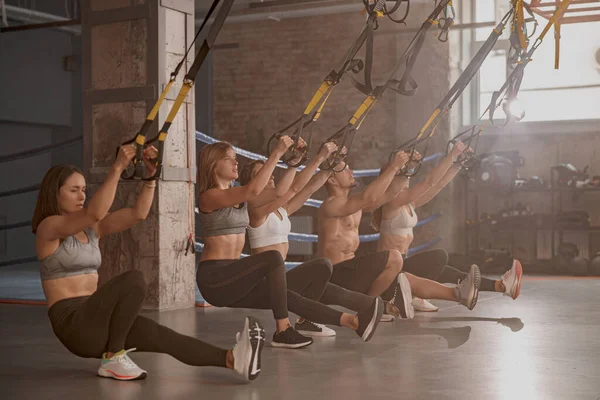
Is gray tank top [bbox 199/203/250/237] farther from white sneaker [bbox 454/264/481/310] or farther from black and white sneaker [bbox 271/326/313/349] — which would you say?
white sneaker [bbox 454/264/481/310]

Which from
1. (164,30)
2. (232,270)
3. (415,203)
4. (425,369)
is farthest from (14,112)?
(425,369)

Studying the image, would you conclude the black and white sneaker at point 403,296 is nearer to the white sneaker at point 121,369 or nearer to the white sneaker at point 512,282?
the white sneaker at point 512,282

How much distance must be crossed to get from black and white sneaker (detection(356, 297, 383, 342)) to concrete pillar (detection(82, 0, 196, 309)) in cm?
216

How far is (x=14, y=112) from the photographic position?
1205cm

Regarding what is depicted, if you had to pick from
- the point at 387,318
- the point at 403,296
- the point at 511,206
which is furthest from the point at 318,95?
the point at 511,206

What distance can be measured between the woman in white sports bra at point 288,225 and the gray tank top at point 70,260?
1.08 meters

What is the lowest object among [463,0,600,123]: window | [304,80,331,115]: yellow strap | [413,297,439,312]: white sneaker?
[413,297,439,312]: white sneaker

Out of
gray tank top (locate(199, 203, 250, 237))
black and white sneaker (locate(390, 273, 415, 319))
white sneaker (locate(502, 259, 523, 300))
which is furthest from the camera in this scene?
white sneaker (locate(502, 259, 523, 300))

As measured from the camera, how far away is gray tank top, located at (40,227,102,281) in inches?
134

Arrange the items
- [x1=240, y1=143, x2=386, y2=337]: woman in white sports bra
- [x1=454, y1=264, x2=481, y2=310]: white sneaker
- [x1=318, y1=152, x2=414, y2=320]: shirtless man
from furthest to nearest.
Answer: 1. [x1=454, y1=264, x2=481, y2=310]: white sneaker
2. [x1=318, y1=152, x2=414, y2=320]: shirtless man
3. [x1=240, y1=143, x2=386, y2=337]: woman in white sports bra

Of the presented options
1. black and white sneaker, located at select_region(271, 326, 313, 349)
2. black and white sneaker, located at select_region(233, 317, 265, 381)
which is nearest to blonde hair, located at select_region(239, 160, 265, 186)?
black and white sneaker, located at select_region(271, 326, 313, 349)

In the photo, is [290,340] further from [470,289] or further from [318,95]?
[470,289]

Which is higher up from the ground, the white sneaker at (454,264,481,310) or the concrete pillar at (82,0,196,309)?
the concrete pillar at (82,0,196,309)

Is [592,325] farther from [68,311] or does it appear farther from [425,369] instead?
A: [68,311]
